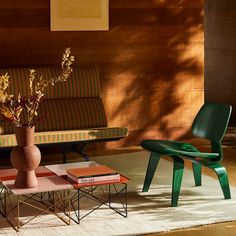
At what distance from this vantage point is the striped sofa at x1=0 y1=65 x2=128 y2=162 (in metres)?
6.56

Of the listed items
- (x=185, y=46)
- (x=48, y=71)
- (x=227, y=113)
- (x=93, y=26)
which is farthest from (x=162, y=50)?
→ (x=227, y=113)

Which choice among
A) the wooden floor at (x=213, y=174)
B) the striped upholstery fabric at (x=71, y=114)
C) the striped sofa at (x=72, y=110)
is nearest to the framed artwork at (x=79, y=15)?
the striped sofa at (x=72, y=110)

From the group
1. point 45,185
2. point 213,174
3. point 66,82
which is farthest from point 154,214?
point 66,82

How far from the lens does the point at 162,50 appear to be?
25.6 ft

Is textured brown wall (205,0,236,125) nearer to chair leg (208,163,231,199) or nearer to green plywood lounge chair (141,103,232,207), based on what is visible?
green plywood lounge chair (141,103,232,207)

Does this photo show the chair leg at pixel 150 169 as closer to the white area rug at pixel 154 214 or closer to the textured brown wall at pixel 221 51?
the white area rug at pixel 154 214

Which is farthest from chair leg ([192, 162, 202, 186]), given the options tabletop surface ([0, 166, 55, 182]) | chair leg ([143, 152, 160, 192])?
tabletop surface ([0, 166, 55, 182])

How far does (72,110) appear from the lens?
696 cm

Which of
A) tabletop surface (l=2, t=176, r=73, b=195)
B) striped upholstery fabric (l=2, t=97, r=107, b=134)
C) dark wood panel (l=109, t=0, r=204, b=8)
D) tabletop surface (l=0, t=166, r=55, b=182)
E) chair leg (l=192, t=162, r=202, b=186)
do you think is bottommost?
chair leg (l=192, t=162, r=202, b=186)

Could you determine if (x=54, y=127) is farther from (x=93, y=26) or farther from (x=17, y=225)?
(x=17, y=225)

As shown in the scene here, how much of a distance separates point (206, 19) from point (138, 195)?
5.07m

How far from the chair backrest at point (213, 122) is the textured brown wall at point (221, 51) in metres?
3.72

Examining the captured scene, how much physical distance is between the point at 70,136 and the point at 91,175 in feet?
5.75

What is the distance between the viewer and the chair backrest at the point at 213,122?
5.49 m
